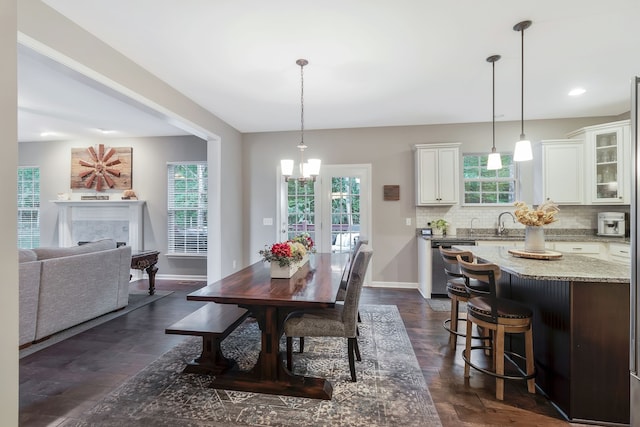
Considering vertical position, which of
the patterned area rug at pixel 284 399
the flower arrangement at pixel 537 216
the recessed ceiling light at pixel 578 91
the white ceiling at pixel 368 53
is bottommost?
the patterned area rug at pixel 284 399

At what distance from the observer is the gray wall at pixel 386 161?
4.74 meters

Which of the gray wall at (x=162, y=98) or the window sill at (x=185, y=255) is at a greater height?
the gray wall at (x=162, y=98)

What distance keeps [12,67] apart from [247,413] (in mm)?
2140

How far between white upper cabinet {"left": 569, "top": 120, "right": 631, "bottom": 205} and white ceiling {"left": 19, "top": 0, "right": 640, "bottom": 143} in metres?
0.37

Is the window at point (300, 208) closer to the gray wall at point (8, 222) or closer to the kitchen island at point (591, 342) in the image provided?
the kitchen island at point (591, 342)

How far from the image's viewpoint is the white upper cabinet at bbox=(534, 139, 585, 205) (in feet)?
14.2

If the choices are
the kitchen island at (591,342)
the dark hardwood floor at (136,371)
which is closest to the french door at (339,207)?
the dark hardwood floor at (136,371)

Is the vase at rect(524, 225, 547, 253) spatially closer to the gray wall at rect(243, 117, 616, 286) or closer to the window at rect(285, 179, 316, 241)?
the gray wall at rect(243, 117, 616, 286)

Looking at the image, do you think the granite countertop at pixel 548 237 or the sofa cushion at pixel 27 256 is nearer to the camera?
the sofa cushion at pixel 27 256

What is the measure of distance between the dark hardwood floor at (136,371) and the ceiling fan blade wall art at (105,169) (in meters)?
3.20

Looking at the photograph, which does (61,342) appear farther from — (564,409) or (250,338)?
(564,409)

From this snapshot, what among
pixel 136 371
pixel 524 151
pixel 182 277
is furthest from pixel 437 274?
pixel 182 277

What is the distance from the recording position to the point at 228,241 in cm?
485

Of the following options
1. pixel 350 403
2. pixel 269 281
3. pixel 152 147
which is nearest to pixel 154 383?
pixel 269 281
